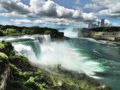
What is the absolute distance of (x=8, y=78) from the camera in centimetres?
1900

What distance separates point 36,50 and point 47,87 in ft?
107

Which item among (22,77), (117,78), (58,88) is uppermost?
(22,77)

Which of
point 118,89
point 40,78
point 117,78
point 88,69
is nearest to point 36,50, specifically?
point 88,69

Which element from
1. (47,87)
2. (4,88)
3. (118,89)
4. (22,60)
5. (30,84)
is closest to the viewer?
(4,88)

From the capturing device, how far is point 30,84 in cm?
2216

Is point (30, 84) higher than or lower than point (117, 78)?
higher

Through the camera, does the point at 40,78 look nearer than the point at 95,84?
Yes

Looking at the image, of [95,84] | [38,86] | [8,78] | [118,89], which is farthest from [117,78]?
[8,78]

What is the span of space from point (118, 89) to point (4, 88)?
922 inches

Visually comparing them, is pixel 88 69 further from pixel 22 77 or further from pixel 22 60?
pixel 22 77

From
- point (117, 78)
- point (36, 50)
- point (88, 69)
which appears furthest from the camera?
point (36, 50)

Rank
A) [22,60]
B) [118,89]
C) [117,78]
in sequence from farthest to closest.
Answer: [117,78]
[118,89]
[22,60]

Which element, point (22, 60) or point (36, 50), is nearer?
point (22, 60)

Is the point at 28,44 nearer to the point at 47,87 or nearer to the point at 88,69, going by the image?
the point at 88,69
